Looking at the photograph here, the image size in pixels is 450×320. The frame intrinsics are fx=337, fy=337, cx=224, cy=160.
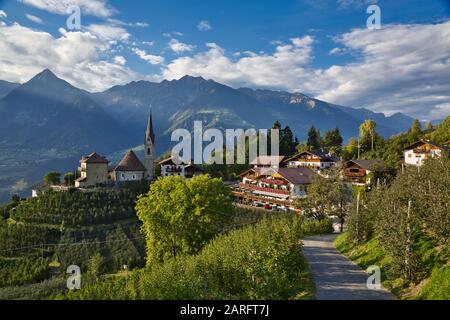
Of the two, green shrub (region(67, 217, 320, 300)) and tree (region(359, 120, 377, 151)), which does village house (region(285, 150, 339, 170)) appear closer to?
tree (region(359, 120, 377, 151))

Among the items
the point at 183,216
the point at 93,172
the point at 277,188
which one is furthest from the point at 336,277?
the point at 93,172

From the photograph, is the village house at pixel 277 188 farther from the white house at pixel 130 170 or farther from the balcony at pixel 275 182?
the white house at pixel 130 170

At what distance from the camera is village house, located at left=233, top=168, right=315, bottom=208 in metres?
50.8

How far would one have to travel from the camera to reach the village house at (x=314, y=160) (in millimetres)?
72062

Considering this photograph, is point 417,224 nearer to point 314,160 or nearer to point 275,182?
point 275,182

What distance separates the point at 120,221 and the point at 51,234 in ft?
29.3

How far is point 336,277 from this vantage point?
18578mm

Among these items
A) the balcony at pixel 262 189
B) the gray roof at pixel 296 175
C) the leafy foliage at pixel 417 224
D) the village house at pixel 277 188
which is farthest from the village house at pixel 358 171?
the leafy foliage at pixel 417 224

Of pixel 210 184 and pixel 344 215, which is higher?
pixel 210 184

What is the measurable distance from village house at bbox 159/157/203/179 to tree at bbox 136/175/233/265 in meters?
43.3

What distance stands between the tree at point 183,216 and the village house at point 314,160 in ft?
153
